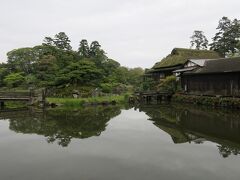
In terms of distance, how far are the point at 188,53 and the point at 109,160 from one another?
3473cm

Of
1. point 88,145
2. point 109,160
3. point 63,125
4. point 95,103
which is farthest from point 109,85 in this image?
point 109,160

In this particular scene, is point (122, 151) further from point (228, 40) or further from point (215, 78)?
point (228, 40)

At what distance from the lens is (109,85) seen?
33875 mm

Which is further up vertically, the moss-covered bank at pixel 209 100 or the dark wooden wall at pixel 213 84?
the dark wooden wall at pixel 213 84

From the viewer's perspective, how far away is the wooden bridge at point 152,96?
1356 inches

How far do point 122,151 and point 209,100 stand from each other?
18306mm

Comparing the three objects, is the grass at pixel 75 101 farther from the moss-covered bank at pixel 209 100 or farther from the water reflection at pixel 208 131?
the water reflection at pixel 208 131

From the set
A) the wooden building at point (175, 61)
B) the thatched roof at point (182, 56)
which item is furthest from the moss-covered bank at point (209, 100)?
the thatched roof at point (182, 56)

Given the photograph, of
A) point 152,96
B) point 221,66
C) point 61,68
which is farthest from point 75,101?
point 221,66

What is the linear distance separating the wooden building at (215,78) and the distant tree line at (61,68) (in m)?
9.90

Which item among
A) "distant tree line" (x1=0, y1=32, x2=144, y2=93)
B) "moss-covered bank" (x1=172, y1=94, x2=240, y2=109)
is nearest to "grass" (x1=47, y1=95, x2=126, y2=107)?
"distant tree line" (x1=0, y1=32, x2=144, y2=93)

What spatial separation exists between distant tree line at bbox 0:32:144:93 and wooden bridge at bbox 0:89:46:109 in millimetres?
2809

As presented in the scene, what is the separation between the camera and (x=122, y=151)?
408 inches

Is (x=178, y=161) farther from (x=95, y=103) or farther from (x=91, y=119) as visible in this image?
(x=95, y=103)
